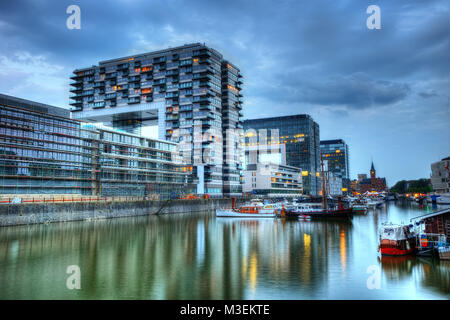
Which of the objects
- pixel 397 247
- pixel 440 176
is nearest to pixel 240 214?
pixel 397 247

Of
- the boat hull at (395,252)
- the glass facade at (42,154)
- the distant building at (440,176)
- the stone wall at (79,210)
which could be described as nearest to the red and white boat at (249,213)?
the stone wall at (79,210)

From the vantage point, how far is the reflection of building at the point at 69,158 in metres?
65.5

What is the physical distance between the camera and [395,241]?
32.0 m

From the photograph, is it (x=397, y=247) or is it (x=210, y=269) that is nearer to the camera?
(x=210, y=269)

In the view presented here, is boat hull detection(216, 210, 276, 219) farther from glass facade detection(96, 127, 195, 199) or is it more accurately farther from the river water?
the river water

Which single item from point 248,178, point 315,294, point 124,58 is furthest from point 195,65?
point 315,294

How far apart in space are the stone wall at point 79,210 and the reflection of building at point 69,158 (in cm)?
988

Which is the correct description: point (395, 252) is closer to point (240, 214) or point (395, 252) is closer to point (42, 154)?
point (240, 214)

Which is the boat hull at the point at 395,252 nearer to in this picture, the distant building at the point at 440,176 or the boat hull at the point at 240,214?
the boat hull at the point at 240,214

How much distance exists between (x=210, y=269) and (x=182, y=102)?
400 feet

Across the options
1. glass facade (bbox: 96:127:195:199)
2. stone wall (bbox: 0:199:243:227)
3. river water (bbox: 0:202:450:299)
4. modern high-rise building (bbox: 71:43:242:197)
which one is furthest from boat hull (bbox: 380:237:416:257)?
modern high-rise building (bbox: 71:43:242:197)

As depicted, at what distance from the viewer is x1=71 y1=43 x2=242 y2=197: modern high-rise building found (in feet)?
460

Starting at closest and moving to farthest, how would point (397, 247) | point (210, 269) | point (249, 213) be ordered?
1. point (210, 269)
2. point (397, 247)
3. point (249, 213)
